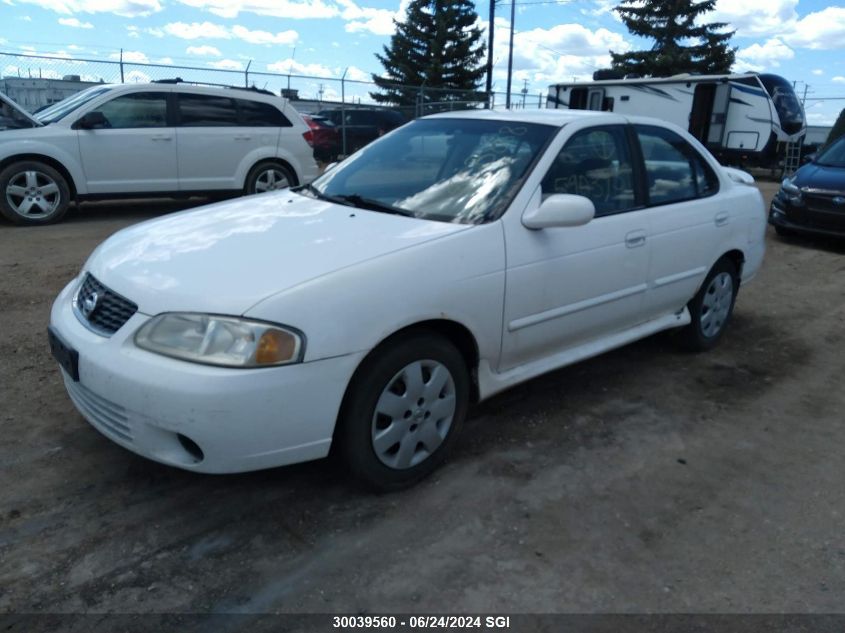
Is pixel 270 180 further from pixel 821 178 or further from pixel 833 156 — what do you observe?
pixel 833 156

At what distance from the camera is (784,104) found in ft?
58.7

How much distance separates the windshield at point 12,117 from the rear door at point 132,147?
61 cm

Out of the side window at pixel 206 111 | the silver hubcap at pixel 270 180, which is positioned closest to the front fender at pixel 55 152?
the side window at pixel 206 111

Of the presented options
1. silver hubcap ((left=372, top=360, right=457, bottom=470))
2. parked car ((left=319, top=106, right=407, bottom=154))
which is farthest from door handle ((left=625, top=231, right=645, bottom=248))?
parked car ((left=319, top=106, right=407, bottom=154))

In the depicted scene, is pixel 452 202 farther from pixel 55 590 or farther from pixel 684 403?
pixel 55 590

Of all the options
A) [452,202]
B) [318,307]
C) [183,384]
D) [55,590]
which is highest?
[452,202]

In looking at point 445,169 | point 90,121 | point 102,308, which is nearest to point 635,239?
point 445,169

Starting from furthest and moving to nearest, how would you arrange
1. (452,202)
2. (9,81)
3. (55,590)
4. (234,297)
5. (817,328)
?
(9,81), (817,328), (452,202), (234,297), (55,590)

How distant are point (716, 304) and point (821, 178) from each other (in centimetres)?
551

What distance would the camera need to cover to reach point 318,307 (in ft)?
8.75

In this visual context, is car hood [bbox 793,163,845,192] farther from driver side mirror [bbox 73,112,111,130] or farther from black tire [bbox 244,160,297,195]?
driver side mirror [bbox 73,112,111,130]

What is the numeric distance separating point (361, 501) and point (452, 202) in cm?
147

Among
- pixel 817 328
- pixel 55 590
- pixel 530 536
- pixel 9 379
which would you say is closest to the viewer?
pixel 55 590

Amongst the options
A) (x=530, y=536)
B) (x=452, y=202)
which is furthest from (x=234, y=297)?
(x=530, y=536)
